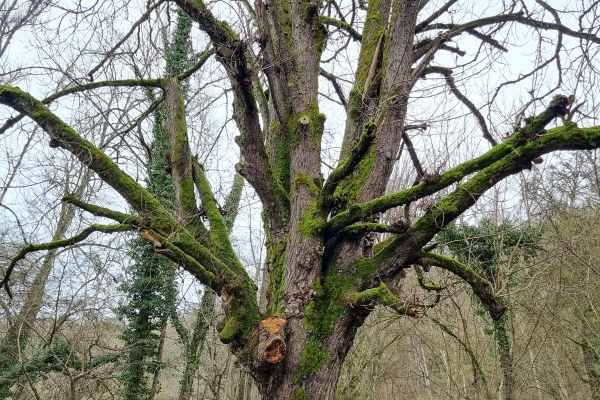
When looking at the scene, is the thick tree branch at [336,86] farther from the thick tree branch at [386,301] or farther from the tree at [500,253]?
the thick tree branch at [386,301]

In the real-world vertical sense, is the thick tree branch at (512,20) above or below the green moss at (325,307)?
above

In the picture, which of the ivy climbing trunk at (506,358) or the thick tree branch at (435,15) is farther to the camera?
the ivy climbing trunk at (506,358)

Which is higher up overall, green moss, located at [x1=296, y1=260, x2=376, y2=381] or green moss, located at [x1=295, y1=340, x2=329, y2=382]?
green moss, located at [x1=296, y1=260, x2=376, y2=381]

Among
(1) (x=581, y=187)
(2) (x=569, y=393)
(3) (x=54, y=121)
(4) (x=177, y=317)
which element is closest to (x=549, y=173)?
(1) (x=581, y=187)

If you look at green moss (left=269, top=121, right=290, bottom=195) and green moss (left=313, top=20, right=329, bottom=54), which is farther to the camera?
green moss (left=313, top=20, right=329, bottom=54)

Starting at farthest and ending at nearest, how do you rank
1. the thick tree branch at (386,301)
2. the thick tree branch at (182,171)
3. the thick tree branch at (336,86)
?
the thick tree branch at (336,86) → the thick tree branch at (182,171) → the thick tree branch at (386,301)

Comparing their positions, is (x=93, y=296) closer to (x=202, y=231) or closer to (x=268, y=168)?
(x=202, y=231)

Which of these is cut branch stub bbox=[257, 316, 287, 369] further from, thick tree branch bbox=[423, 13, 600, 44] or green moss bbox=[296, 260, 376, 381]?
thick tree branch bbox=[423, 13, 600, 44]

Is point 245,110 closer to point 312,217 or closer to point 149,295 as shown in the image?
point 312,217

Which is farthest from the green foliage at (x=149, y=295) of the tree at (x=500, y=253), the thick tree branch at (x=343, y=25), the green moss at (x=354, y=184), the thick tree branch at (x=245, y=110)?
the green moss at (x=354, y=184)

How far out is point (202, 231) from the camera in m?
3.78

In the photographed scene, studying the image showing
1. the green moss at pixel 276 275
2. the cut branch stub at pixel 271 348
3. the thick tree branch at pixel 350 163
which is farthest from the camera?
the green moss at pixel 276 275

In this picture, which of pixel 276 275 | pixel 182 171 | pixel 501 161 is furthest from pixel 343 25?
pixel 276 275

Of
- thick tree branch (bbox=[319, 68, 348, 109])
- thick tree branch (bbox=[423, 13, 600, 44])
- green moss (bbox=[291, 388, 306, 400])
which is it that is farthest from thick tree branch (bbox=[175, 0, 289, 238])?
thick tree branch (bbox=[423, 13, 600, 44])
